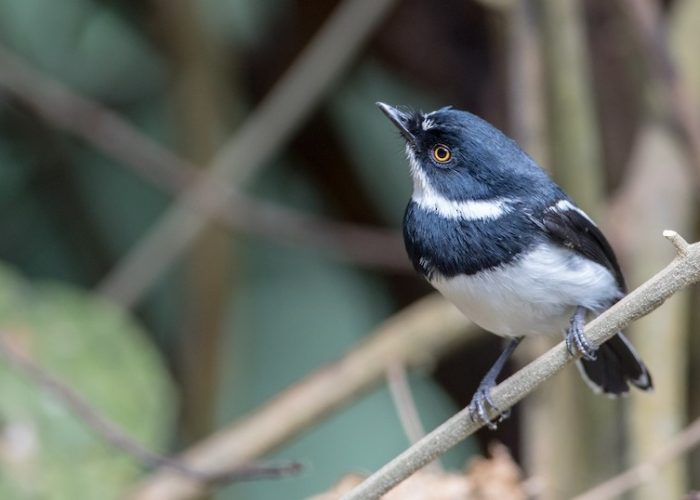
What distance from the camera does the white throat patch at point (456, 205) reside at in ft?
7.70

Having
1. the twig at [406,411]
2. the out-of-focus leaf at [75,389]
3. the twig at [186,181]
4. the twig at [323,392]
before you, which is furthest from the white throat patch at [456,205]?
the twig at [186,181]

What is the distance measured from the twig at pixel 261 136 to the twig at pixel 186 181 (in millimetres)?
61

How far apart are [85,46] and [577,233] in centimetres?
260

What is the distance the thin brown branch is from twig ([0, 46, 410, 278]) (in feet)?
3.41

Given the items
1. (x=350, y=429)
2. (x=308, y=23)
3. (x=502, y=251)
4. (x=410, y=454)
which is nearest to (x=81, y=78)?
(x=308, y=23)

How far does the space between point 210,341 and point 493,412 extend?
182cm

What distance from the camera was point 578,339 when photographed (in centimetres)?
216

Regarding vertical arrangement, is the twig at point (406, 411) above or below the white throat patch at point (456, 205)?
below

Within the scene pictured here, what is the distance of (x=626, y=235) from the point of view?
3.17m

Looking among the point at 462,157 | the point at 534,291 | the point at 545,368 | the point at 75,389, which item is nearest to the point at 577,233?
the point at 534,291

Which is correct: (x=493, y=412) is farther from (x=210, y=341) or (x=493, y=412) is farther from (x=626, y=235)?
(x=210, y=341)

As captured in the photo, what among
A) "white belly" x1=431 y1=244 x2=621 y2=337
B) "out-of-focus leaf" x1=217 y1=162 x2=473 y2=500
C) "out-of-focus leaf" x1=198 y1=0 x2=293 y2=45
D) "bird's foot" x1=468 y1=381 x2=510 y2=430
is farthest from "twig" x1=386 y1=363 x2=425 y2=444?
"out-of-focus leaf" x1=198 y1=0 x2=293 y2=45

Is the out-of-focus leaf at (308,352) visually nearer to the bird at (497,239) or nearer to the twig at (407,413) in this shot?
the twig at (407,413)

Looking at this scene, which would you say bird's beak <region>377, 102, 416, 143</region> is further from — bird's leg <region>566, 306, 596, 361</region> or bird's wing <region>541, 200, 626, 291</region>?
bird's leg <region>566, 306, 596, 361</region>
